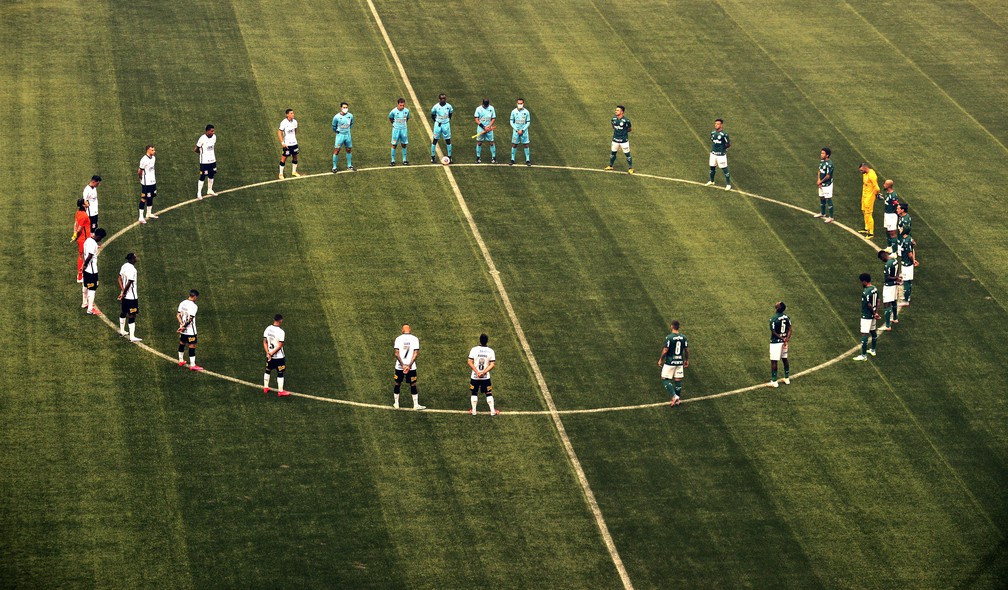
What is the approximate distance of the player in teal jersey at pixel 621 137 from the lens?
52.3m

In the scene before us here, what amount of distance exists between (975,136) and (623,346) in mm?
20061

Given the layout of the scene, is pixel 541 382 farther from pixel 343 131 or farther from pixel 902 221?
pixel 343 131

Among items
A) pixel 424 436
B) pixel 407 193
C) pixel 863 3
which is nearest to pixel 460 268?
pixel 407 193

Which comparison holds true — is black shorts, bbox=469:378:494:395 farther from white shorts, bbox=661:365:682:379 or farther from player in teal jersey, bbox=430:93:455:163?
player in teal jersey, bbox=430:93:455:163

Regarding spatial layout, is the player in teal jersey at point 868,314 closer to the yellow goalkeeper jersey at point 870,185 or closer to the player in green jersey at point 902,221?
the player in green jersey at point 902,221

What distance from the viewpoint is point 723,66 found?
61531mm

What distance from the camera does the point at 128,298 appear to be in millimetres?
41656

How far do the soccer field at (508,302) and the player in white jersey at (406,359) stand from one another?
0.57 m

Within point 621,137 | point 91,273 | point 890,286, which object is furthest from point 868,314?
point 91,273

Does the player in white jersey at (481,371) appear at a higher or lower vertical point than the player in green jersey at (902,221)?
lower

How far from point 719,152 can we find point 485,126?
Answer: 296 inches

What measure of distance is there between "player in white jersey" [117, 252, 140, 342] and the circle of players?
25 mm

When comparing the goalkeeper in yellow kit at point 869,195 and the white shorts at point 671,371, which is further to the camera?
the goalkeeper in yellow kit at point 869,195

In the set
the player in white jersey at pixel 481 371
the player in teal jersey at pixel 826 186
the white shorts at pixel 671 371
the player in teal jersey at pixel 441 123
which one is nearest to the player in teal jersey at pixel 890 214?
the player in teal jersey at pixel 826 186
